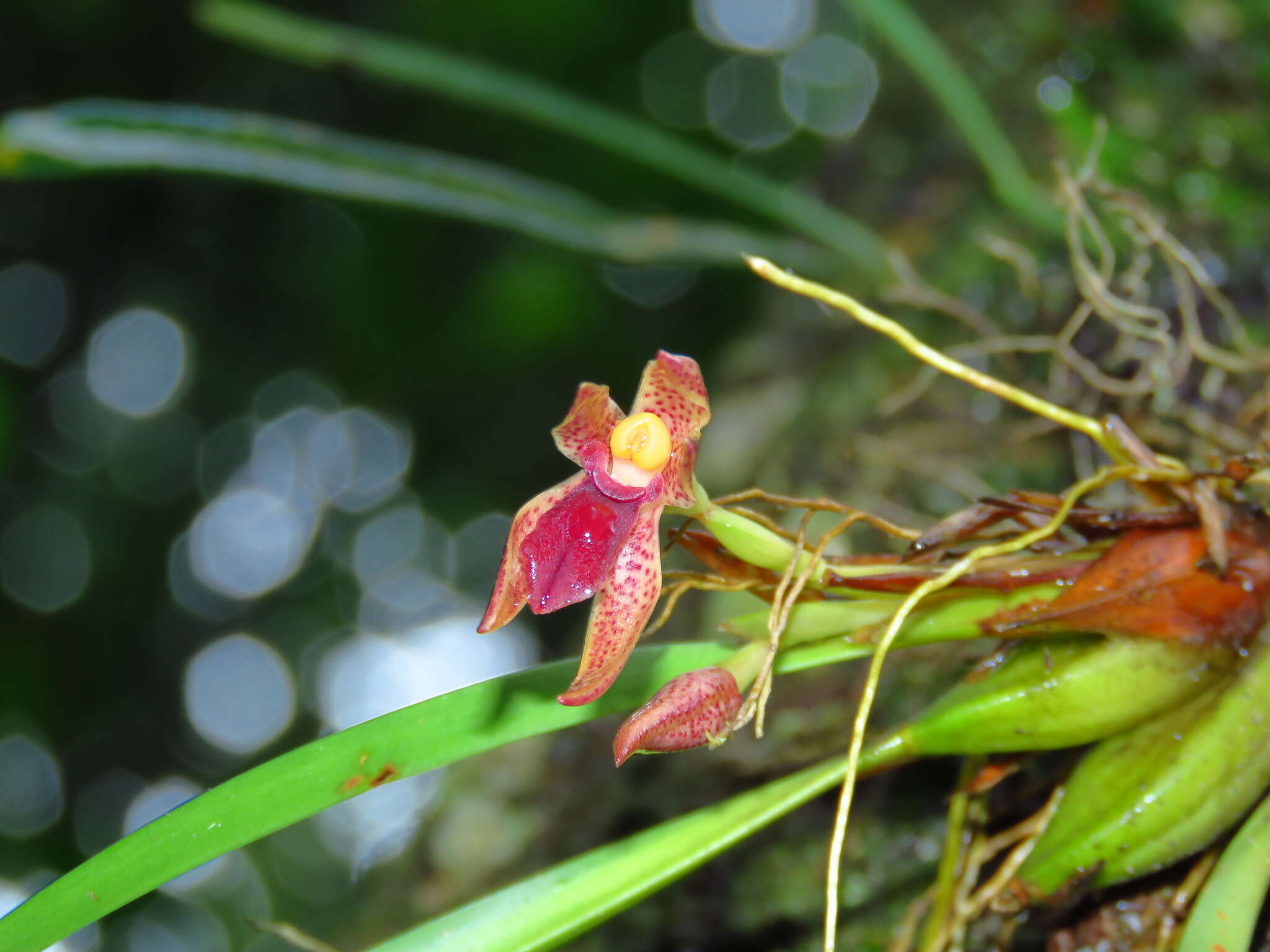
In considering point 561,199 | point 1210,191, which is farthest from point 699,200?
point 1210,191

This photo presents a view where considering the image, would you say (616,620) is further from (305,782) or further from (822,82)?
(822,82)

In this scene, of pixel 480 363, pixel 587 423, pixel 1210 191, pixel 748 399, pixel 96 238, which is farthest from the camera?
pixel 480 363

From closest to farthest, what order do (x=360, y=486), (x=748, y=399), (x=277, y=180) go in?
(x=277, y=180)
(x=748, y=399)
(x=360, y=486)

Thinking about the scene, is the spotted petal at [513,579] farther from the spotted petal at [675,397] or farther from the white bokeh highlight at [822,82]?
the white bokeh highlight at [822,82]

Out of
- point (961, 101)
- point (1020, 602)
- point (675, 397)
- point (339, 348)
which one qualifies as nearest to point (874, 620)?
point (1020, 602)

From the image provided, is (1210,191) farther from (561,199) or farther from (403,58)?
(403,58)

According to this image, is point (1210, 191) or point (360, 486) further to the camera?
point (360, 486)

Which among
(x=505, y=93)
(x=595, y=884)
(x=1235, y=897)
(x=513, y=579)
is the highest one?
(x=505, y=93)
